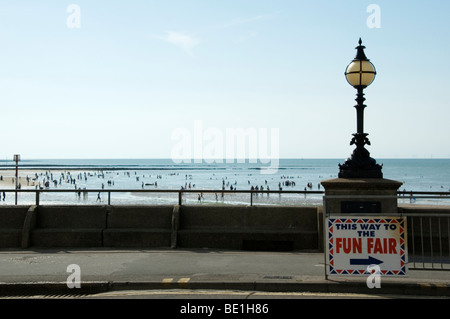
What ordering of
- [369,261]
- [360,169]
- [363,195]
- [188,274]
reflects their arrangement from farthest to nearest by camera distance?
[360,169]
[363,195]
[188,274]
[369,261]

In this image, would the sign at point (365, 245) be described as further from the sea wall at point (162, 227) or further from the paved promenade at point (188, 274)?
the sea wall at point (162, 227)

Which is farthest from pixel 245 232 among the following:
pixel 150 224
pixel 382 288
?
pixel 382 288

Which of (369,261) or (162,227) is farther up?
(162,227)

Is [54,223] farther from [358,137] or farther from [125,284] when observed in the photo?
[358,137]

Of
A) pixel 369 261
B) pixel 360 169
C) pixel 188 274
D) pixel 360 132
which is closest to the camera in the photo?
pixel 369 261

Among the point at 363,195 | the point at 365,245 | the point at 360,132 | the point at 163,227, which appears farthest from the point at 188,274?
the point at 360,132

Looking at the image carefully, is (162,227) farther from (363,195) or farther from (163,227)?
(363,195)

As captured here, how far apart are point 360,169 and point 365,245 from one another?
2178 millimetres

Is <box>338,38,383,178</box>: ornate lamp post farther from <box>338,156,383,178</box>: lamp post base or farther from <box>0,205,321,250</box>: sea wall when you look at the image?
<box>0,205,321,250</box>: sea wall

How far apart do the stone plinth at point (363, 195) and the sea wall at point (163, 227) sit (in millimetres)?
1200

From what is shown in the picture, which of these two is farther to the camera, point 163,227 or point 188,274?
point 163,227

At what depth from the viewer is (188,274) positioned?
26.7ft

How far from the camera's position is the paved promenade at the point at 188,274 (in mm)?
7410
